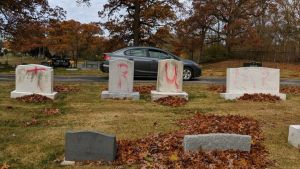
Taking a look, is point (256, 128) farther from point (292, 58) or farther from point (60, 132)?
point (292, 58)

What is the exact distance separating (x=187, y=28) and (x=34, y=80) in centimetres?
3278

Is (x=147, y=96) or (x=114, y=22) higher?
(x=114, y=22)

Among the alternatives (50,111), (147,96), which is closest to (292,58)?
(147,96)

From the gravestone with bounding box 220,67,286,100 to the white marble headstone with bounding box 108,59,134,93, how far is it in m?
3.01

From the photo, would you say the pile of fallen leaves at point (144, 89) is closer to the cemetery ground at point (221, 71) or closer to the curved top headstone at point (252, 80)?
Result: the curved top headstone at point (252, 80)

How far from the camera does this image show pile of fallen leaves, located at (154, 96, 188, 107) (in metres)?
12.5

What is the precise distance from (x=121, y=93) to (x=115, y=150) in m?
6.08

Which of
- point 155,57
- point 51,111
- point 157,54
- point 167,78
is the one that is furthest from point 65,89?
point 157,54

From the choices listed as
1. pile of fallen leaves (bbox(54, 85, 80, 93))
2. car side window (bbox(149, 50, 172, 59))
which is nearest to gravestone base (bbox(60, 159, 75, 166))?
pile of fallen leaves (bbox(54, 85, 80, 93))

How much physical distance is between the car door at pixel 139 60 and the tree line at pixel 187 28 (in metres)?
15.7

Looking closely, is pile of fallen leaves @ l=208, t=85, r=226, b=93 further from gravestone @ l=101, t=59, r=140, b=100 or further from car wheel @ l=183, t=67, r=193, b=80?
gravestone @ l=101, t=59, r=140, b=100

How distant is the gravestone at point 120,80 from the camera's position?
1323 centimetres

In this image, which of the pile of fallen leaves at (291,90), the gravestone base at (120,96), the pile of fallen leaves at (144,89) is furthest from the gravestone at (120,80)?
the pile of fallen leaves at (291,90)

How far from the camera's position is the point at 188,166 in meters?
6.79
